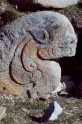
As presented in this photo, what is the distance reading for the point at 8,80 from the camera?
251 inches

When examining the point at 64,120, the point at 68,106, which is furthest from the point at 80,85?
the point at 64,120

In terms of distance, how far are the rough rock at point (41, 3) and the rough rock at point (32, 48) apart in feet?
6.52

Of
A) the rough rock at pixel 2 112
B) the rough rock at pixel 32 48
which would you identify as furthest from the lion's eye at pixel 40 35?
the rough rock at pixel 2 112

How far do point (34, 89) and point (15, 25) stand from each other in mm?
847

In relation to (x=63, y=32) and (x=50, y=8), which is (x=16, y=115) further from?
(x=50, y=8)

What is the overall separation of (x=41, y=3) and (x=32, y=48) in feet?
7.17

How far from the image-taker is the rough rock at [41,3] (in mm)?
8273

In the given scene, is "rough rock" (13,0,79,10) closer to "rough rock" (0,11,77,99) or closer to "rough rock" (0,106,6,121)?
"rough rock" (0,11,77,99)

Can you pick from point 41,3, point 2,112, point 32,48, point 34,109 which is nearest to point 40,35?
point 32,48

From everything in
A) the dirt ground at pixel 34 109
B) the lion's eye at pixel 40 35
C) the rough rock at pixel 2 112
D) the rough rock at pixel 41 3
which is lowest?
the dirt ground at pixel 34 109

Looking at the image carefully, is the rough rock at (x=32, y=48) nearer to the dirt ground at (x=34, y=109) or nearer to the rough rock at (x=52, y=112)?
the dirt ground at (x=34, y=109)

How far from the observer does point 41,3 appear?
8281 millimetres

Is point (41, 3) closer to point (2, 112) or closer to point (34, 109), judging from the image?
point (34, 109)

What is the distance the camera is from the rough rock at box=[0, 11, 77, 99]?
20.5 ft
